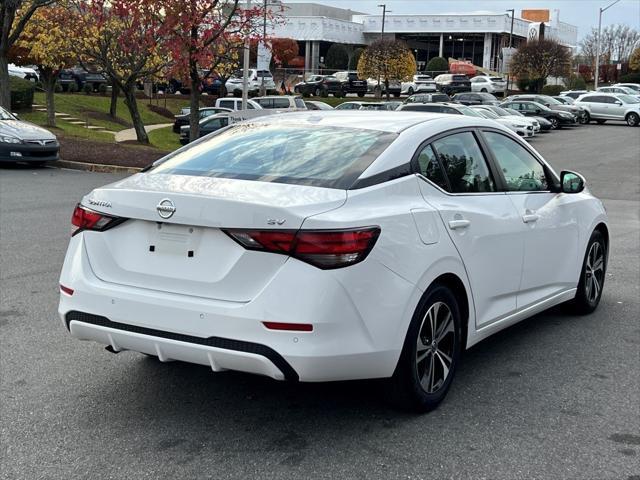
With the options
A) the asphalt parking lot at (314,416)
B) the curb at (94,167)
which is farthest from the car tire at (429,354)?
the curb at (94,167)

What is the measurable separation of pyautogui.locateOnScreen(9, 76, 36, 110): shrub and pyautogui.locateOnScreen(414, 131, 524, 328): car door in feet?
96.4

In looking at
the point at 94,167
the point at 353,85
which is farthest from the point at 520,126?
the point at 353,85

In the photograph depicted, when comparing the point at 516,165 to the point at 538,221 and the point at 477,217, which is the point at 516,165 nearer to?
the point at 538,221

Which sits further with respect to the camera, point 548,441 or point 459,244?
point 459,244

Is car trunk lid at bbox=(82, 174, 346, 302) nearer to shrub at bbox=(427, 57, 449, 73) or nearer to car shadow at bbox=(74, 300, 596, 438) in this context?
car shadow at bbox=(74, 300, 596, 438)

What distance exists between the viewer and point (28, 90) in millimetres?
31875

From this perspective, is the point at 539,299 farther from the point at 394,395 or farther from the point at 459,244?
the point at 394,395

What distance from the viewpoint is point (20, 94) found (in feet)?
103

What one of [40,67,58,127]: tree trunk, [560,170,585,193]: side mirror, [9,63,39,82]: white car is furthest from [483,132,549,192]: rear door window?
[9,63,39,82]: white car

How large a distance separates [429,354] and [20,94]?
30320 mm

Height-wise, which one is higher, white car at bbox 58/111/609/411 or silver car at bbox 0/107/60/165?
white car at bbox 58/111/609/411

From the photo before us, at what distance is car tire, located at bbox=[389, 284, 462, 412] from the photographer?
164 inches

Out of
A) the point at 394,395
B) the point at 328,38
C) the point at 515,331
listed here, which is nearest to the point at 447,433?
the point at 394,395

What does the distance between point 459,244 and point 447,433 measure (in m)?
1.03
